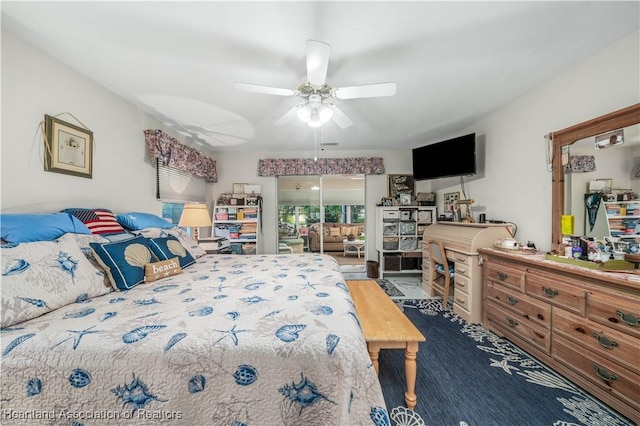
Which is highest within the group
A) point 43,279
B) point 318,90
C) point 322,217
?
point 318,90

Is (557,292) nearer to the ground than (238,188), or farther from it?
nearer to the ground

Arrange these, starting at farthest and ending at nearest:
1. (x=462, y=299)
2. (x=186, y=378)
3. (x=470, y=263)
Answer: (x=462, y=299) → (x=470, y=263) → (x=186, y=378)

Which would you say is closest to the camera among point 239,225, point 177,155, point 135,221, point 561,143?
point 561,143

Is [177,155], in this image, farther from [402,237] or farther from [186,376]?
[402,237]

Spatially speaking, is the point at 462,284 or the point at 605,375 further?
the point at 462,284

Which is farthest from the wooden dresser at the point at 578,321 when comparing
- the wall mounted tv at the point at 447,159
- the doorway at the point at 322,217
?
the doorway at the point at 322,217

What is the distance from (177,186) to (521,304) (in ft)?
13.8

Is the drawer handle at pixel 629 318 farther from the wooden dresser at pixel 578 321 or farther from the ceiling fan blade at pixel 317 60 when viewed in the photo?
the ceiling fan blade at pixel 317 60

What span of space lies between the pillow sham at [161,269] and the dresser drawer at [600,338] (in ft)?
9.44

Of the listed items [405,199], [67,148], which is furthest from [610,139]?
[67,148]

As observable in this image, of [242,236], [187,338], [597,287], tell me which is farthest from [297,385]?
[242,236]

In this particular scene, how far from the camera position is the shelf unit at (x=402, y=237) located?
13.4 ft

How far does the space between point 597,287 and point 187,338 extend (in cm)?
234

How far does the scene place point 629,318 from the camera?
1271 mm
